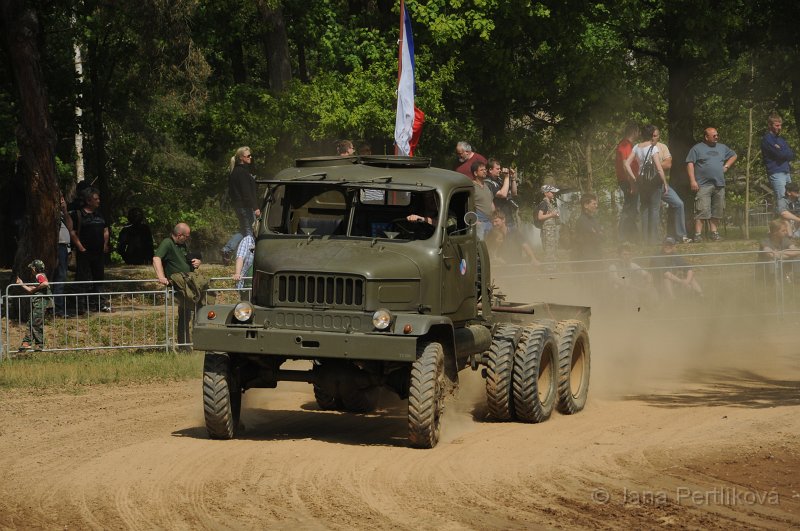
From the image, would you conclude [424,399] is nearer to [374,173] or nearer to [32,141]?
[374,173]

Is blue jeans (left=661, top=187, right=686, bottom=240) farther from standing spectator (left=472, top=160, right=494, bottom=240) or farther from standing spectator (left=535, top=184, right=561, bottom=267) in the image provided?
standing spectator (left=472, top=160, right=494, bottom=240)

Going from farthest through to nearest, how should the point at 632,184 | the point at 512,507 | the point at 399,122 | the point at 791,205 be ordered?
the point at 791,205, the point at 632,184, the point at 399,122, the point at 512,507

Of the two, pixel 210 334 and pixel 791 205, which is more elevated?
pixel 791 205

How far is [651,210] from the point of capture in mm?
25484

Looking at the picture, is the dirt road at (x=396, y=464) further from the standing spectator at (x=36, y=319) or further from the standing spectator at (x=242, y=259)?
the standing spectator at (x=242, y=259)

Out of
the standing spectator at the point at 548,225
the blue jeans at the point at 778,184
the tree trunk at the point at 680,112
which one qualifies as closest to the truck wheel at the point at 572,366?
the standing spectator at the point at 548,225

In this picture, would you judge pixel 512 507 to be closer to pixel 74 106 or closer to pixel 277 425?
pixel 277 425

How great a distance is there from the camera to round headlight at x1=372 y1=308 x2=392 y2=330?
11.8m

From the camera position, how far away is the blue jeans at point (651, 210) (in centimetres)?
2527

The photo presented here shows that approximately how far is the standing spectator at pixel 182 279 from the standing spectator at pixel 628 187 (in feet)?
30.7

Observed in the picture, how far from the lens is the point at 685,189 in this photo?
29766 millimetres

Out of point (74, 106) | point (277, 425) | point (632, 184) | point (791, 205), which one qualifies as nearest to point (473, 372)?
point (277, 425)

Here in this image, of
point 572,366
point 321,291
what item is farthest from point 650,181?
point 321,291

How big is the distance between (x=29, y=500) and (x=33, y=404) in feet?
18.2
